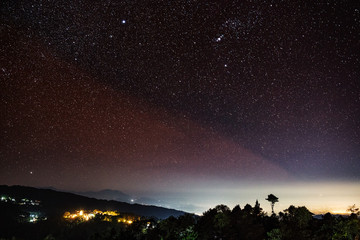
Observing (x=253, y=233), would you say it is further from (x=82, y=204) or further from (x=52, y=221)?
(x=82, y=204)

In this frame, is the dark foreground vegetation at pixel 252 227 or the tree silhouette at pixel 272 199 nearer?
the dark foreground vegetation at pixel 252 227

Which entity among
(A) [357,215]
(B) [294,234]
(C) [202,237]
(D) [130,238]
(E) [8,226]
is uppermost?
(A) [357,215]

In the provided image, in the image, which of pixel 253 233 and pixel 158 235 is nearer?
pixel 253 233

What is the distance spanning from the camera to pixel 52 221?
351 ft

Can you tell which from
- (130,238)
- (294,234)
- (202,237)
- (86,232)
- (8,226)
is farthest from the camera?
(8,226)

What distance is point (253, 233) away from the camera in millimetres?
34281

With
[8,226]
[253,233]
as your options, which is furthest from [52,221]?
[253,233]

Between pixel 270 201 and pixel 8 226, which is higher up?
pixel 270 201

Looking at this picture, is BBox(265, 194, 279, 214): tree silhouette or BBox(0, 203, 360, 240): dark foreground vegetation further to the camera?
BBox(265, 194, 279, 214): tree silhouette

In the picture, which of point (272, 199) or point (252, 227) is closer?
point (252, 227)

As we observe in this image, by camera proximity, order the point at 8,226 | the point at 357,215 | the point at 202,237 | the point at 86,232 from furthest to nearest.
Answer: the point at 8,226
the point at 86,232
the point at 357,215
the point at 202,237

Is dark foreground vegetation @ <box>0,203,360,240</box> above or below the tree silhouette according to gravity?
below

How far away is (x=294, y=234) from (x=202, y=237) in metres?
12.5

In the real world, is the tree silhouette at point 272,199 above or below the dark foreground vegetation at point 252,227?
above
